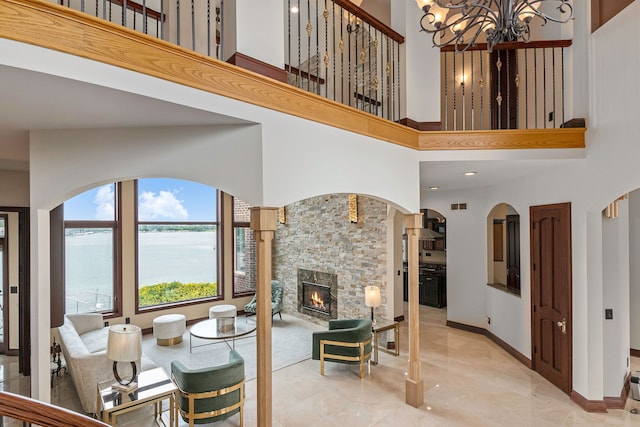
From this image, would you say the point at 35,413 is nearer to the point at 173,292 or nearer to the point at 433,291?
the point at 173,292

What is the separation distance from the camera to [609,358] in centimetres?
385

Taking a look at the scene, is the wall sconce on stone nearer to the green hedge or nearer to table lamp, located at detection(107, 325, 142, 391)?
the green hedge

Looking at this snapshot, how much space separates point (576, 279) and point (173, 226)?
259 inches

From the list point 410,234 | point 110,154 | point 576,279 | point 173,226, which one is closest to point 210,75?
point 110,154

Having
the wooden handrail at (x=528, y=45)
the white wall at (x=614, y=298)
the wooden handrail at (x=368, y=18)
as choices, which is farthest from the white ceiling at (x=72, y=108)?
the white wall at (x=614, y=298)

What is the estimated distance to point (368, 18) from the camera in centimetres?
328

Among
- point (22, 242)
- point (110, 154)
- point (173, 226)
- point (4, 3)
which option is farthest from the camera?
point (173, 226)

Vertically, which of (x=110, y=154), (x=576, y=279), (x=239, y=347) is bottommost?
(x=239, y=347)

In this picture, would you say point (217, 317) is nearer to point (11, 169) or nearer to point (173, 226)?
point (173, 226)

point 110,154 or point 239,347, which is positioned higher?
point 110,154

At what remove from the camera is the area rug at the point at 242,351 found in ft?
17.0

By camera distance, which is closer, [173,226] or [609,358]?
[609,358]

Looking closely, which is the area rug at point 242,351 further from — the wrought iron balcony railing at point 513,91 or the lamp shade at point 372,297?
the wrought iron balcony railing at point 513,91

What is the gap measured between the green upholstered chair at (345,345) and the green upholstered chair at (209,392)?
4.82 feet
